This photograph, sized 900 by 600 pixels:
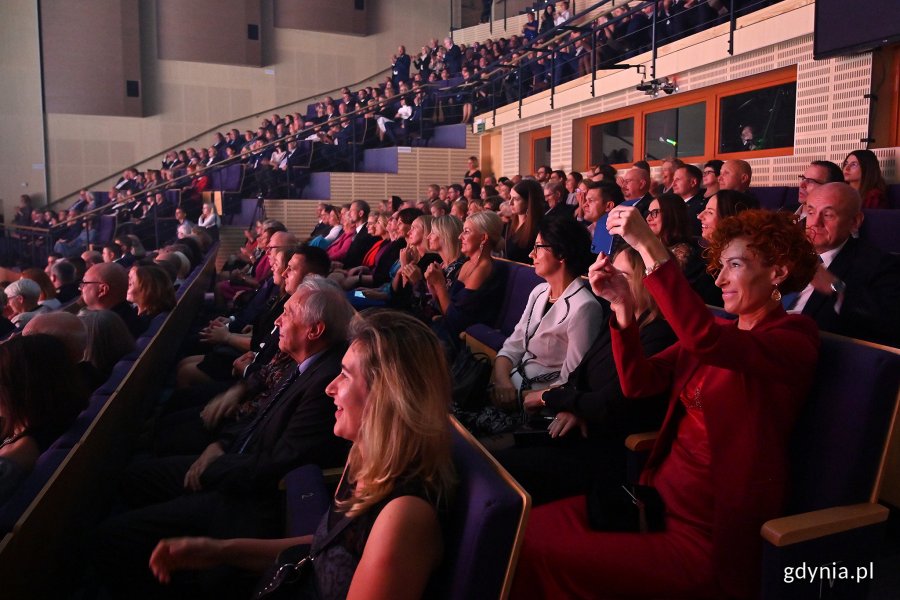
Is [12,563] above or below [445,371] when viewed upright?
below

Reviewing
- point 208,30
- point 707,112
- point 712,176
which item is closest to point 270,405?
point 712,176

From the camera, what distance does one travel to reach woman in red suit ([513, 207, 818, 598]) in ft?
4.84

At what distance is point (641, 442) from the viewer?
197 centimetres

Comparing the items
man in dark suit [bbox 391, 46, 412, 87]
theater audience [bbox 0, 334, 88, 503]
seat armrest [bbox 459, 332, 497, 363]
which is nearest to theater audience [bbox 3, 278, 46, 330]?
theater audience [bbox 0, 334, 88, 503]

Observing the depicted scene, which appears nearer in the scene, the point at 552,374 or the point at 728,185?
the point at 552,374

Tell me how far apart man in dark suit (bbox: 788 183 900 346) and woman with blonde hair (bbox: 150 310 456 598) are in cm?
144

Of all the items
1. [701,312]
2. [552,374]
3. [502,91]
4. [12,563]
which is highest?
[502,91]

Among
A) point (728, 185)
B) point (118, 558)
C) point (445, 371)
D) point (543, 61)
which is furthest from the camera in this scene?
point (543, 61)

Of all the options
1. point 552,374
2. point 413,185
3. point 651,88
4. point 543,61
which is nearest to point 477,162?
point 413,185

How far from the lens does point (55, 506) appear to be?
1.80 metres

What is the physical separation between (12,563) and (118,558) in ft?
1.75

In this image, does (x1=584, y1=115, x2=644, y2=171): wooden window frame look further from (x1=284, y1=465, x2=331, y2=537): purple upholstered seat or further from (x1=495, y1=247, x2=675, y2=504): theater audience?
(x1=284, y1=465, x2=331, y2=537): purple upholstered seat

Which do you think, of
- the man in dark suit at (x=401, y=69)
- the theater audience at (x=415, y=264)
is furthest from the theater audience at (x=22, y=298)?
the man in dark suit at (x=401, y=69)

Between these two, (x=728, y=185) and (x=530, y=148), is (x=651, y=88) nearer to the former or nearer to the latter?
(x=728, y=185)
